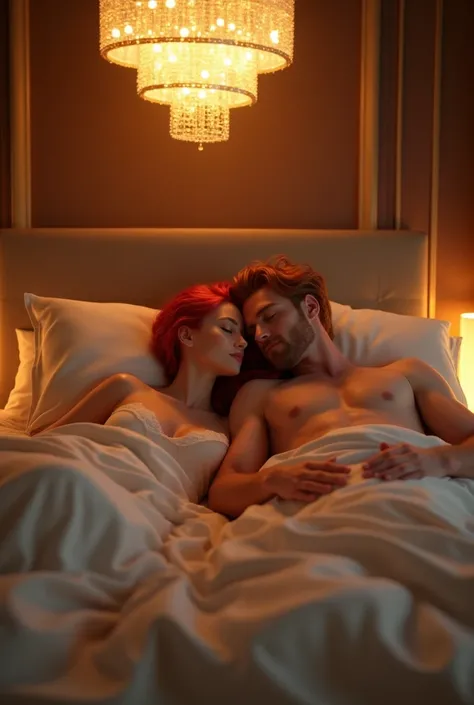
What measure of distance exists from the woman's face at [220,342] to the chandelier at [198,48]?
24.7 inches

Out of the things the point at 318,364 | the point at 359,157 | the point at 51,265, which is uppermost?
the point at 359,157

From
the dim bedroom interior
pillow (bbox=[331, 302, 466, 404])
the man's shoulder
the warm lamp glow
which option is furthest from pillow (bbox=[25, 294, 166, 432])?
the warm lamp glow

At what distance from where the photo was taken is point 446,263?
3.58 m

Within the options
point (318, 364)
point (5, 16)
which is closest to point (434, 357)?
point (318, 364)

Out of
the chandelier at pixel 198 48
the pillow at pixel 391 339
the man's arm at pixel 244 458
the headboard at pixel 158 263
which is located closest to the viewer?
the man's arm at pixel 244 458

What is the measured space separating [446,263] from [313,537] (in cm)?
217

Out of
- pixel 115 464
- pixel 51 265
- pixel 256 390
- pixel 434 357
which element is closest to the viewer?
pixel 115 464

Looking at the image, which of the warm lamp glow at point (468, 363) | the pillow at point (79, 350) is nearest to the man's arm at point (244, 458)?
→ the pillow at point (79, 350)

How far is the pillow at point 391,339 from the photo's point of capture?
283cm

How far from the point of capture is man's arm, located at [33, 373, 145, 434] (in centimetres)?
251

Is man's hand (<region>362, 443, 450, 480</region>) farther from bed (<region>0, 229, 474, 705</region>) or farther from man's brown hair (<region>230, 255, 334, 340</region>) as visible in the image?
man's brown hair (<region>230, 255, 334, 340</region>)

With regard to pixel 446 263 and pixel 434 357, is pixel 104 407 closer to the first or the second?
pixel 434 357

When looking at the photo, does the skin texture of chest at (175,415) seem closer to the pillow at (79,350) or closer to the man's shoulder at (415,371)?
the pillow at (79,350)

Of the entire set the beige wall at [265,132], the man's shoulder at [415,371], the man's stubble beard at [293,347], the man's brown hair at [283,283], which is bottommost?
the man's shoulder at [415,371]
